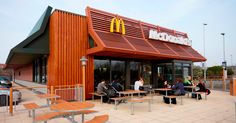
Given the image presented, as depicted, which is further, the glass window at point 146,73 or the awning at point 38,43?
the glass window at point 146,73

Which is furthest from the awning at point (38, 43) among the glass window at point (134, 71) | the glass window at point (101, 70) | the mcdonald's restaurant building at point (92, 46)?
the glass window at point (134, 71)

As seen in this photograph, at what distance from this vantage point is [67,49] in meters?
10.2

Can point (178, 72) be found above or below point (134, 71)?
below

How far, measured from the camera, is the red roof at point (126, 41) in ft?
32.1

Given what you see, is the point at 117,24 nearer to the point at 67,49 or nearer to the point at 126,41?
the point at 126,41

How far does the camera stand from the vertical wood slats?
32.0 ft

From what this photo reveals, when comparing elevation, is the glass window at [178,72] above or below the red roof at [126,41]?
below

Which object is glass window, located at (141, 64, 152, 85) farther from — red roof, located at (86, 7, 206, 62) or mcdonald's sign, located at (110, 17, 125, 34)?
mcdonald's sign, located at (110, 17, 125, 34)

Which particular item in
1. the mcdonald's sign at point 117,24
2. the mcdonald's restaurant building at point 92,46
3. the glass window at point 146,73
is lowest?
the glass window at point 146,73

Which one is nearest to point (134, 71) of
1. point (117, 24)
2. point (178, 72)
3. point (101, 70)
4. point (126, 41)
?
point (101, 70)

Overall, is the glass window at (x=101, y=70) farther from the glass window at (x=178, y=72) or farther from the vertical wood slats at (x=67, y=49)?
the glass window at (x=178, y=72)

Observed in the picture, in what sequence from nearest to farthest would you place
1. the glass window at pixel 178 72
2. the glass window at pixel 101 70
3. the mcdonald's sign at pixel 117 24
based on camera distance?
the mcdonald's sign at pixel 117 24 → the glass window at pixel 101 70 → the glass window at pixel 178 72

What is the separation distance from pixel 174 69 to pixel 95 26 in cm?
738

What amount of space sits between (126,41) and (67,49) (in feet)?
12.4
